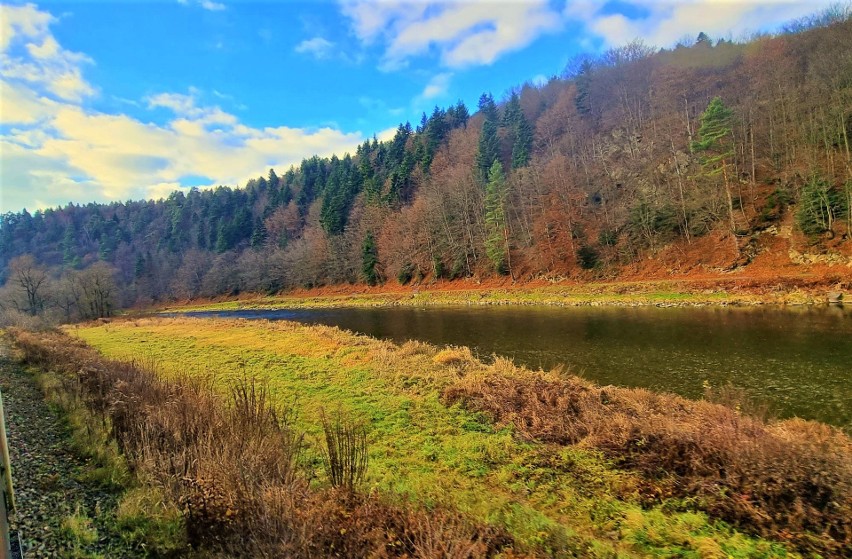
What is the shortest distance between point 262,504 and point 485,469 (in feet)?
13.3

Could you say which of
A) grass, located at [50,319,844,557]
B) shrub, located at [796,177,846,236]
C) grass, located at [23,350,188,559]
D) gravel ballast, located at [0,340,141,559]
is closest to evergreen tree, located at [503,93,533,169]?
shrub, located at [796,177,846,236]

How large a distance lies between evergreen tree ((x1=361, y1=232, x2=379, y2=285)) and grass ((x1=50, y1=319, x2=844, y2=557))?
5286 centimetres

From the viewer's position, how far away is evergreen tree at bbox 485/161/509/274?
52875mm

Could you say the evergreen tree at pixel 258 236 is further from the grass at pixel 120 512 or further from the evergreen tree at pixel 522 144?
the grass at pixel 120 512

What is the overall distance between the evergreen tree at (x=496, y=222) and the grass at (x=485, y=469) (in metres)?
38.1

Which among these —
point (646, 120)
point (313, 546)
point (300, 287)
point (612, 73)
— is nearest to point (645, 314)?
point (313, 546)

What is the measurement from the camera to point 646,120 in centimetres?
6138

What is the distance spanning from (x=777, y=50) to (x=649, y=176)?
27.9 meters

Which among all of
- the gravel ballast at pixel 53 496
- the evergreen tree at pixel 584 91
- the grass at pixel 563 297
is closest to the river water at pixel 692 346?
the grass at pixel 563 297

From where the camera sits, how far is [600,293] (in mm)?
37312

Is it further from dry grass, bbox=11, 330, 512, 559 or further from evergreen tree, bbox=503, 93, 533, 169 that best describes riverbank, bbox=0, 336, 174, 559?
evergreen tree, bbox=503, 93, 533, 169

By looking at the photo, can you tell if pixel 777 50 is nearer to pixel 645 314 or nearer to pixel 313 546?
pixel 645 314

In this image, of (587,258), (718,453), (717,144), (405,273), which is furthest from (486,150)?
(718,453)

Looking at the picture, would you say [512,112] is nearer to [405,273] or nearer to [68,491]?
[405,273]
